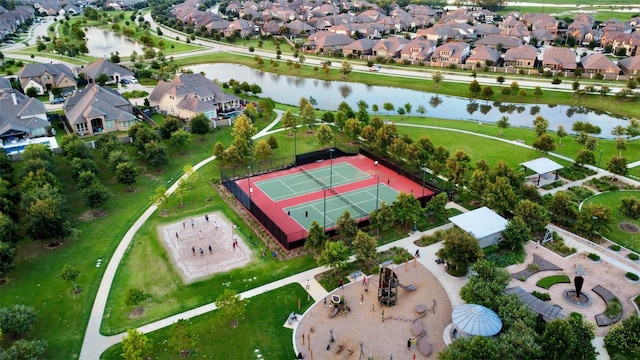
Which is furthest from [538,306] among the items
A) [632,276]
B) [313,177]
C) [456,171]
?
[313,177]

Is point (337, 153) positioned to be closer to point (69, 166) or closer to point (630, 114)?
point (69, 166)

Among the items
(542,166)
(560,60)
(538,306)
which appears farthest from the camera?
(560,60)

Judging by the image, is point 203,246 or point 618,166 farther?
point 618,166

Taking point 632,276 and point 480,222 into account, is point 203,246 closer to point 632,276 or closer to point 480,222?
point 480,222

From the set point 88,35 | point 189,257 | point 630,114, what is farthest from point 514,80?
point 88,35

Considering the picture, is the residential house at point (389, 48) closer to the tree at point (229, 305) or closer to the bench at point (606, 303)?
the bench at point (606, 303)

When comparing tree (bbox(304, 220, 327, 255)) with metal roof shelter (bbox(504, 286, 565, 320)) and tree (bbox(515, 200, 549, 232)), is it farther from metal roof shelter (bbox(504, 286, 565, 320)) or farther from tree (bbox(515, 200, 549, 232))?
tree (bbox(515, 200, 549, 232))
